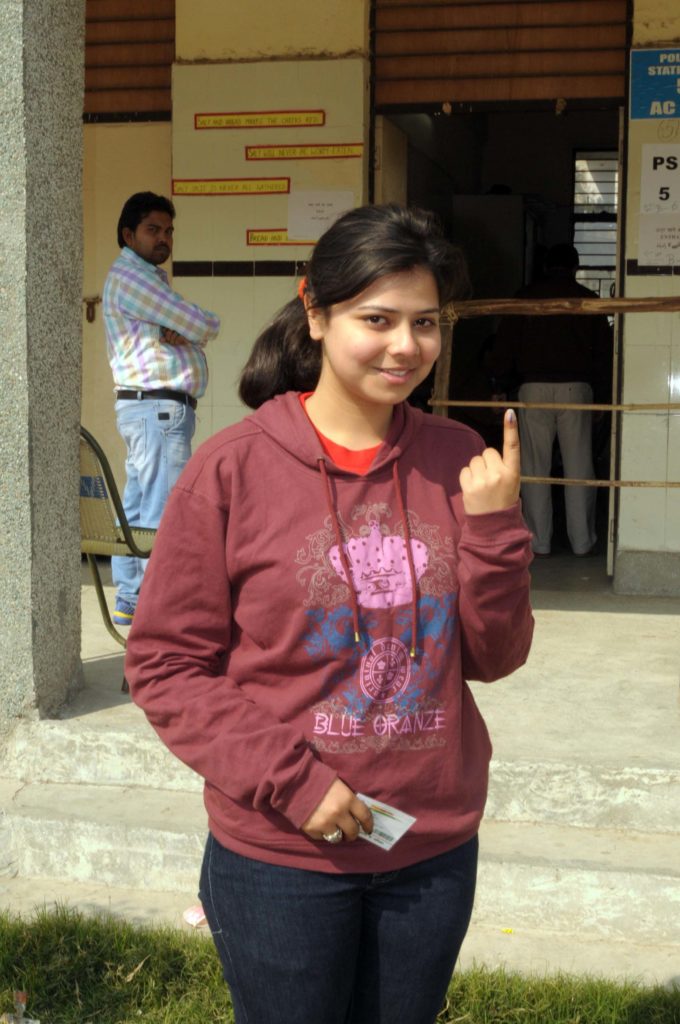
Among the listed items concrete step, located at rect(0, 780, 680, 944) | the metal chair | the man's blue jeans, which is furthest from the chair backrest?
concrete step, located at rect(0, 780, 680, 944)

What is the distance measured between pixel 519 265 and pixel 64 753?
857cm

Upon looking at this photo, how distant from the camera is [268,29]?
7.03 metres

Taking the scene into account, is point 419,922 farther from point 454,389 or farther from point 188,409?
point 454,389

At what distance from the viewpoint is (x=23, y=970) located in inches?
134

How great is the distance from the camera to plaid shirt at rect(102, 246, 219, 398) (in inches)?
213

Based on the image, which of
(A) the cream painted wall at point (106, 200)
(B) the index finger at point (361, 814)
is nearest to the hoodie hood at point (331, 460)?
(B) the index finger at point (361, 814)

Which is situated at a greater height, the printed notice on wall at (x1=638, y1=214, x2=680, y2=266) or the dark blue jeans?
the printed notice on wall at (x1=638, y1=214, x2=680, y2=266)

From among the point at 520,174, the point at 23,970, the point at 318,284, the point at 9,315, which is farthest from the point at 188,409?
the point at 520,174

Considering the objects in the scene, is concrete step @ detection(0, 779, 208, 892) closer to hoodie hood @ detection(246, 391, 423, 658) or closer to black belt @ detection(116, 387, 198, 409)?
black belt @ detection(116, 387, 198, 409)

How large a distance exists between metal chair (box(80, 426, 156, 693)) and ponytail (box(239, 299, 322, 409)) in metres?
2.66

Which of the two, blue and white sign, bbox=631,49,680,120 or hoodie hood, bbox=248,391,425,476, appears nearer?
hoodie hood, bbox=248,391,425,476

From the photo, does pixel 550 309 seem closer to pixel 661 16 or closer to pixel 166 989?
pixel 661 16

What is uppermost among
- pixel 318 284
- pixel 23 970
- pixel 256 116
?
pixel 256 116

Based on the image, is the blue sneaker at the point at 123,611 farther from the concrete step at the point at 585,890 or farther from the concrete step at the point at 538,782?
the concrete step at the point at 585,890
